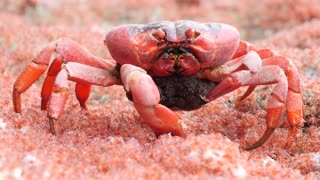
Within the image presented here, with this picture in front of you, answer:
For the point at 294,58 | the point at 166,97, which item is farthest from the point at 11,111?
the point at 294,58

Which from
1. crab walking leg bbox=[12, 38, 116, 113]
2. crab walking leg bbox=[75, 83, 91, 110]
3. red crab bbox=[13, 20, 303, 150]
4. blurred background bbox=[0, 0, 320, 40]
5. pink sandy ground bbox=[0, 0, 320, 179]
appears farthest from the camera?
blurred background bbox=[0, 0, 320, 40]

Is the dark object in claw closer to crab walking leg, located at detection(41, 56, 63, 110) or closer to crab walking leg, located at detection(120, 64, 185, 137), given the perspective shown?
crab walking leg, located at detection(120, 64, 185, 137)

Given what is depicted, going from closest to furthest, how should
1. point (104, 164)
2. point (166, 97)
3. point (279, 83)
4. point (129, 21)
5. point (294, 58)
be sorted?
point (104, 164) → point (279, 83) → point (166, 97) → point (294, 58) → point (129, 21)

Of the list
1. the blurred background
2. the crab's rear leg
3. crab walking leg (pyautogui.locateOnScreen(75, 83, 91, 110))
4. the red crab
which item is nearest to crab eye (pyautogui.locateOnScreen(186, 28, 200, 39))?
the red crab

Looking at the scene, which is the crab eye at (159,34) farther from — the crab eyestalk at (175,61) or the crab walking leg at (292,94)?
the crab walking leg at (292,94)

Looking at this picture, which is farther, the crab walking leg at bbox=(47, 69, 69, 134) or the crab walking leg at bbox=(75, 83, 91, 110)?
the crab walking leg at bbox=(75, 83, 91, 110)

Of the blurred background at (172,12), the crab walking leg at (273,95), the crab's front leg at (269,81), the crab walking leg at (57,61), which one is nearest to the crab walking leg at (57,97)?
the crab walking leg at (57,61)

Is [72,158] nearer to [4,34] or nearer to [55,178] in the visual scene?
[55,178]

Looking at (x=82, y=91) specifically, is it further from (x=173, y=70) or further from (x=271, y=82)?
(x=271, y=82)
